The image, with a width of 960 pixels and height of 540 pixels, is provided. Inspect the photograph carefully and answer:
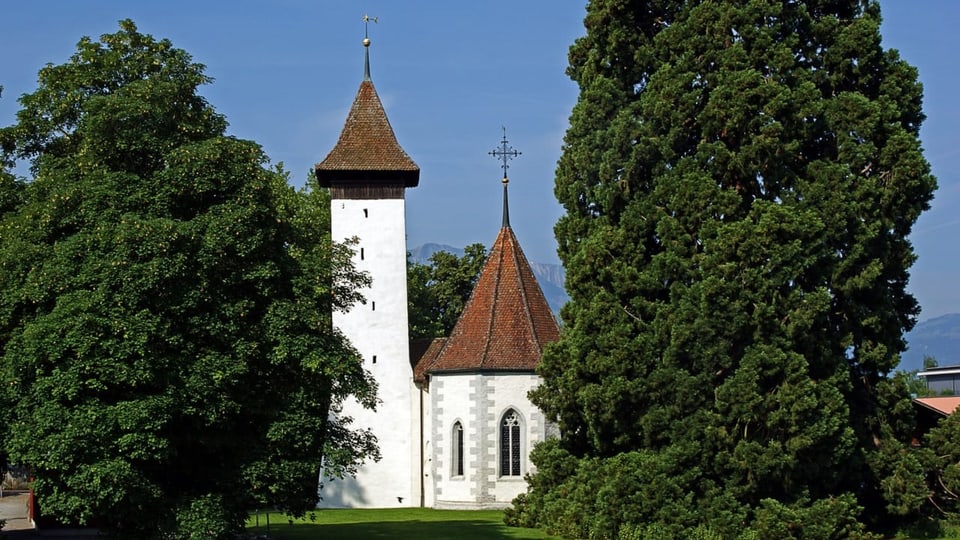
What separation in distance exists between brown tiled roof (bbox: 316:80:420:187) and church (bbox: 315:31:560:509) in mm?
45

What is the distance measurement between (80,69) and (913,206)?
1917cm

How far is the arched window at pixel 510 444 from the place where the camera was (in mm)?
38781

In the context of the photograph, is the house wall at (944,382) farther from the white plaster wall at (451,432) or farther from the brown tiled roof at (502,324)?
the white plaster wall at (451,432)

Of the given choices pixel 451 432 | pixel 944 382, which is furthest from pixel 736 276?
pixel 944 382

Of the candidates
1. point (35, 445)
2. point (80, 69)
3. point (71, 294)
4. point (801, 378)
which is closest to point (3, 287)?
point (71, 294)

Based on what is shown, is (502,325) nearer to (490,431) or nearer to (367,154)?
(490,431)

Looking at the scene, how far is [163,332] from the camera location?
20906mm

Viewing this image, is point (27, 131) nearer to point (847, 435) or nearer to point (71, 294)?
point (71, 294)

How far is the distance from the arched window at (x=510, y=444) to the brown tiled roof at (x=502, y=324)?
1717mm

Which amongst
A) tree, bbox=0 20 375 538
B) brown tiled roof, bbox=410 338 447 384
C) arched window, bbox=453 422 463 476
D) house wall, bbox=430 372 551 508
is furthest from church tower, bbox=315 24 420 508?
tree, bbox=0 20 375 538

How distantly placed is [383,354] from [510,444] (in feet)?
18.7

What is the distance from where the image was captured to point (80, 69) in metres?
25.7

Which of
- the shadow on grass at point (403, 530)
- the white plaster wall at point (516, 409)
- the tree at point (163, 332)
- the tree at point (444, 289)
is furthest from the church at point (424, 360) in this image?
the tree at point (163, 332)

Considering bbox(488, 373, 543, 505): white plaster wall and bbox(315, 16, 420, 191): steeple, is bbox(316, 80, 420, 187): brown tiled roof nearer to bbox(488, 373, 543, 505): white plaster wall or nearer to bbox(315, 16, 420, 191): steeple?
bbox(315, 16, 420, 191): steeple
